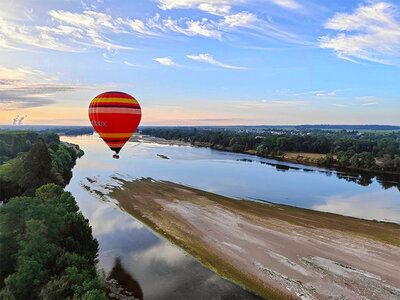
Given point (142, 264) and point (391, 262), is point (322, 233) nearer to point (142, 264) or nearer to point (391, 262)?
point (391, 262)

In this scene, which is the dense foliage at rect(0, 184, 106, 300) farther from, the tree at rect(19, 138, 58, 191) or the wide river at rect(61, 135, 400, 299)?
the tree at rect(19, 138, 58, 191)

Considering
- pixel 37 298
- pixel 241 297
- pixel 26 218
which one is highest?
pixel 26 218

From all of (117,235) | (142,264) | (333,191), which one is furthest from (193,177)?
(142,264)

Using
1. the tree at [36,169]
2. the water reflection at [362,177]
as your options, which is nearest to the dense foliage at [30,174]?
the tree at [36,169]

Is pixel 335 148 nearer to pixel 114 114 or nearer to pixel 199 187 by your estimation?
pixel 199 187

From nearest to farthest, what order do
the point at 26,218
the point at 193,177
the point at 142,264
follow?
the point at 26,218, the point at 142,264, the point at 193,177

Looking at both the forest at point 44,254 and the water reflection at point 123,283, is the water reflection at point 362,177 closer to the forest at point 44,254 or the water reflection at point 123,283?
the water reflection at point 123,283
